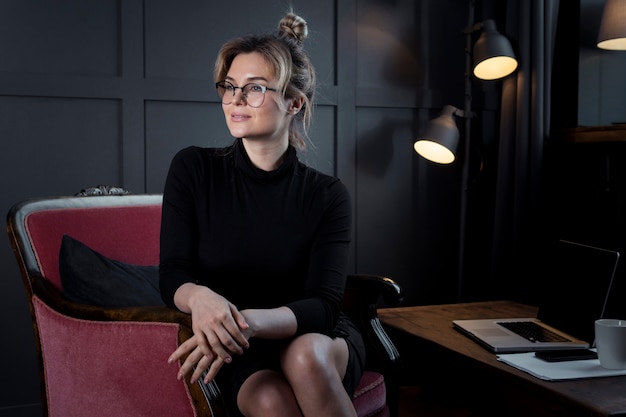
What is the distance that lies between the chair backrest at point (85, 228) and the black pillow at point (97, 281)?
96mm

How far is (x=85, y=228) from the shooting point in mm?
1953

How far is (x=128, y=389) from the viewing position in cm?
156

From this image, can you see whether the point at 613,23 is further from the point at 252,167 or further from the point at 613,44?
the point at 252,167

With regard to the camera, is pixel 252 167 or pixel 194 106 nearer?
pixel 252 167

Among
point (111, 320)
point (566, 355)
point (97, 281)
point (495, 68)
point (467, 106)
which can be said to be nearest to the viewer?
point (111, 320)

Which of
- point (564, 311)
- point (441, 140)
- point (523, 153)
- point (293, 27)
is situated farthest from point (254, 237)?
point (523, 153)

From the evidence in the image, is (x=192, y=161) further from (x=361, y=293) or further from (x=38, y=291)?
(x=361, y=293)

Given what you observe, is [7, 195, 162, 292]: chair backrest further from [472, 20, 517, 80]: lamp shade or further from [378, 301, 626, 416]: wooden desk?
[472, 20, 517, 80]: lamp shade

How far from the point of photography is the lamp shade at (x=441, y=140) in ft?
Answer: 9.55

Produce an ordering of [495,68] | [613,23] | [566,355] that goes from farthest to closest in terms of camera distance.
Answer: [495,68]
[613,23]
[566,355]

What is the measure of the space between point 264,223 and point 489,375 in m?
0.69

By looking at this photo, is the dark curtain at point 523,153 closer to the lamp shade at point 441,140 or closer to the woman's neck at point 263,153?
the lamp shade at point 441,140

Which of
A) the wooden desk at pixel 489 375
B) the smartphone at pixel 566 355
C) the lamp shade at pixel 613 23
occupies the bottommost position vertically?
the wooden desk at pixel 489 375

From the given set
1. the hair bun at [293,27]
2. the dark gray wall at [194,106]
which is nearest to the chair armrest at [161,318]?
the hair bun at [293,27]
